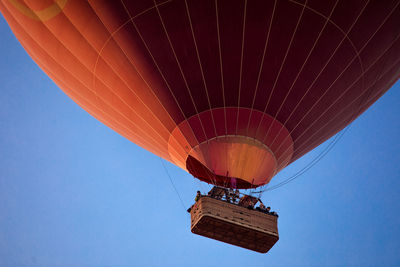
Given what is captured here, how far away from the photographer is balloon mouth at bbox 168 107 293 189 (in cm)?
1011

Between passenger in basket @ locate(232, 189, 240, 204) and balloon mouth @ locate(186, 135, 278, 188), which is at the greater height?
balloon mouth @ locate(186, 135, 278, 188)

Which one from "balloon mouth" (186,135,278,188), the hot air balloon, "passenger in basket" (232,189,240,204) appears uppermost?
the hot air balloon

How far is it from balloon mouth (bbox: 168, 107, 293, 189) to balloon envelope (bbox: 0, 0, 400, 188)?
24mm

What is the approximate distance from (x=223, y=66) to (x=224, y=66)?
2 cm

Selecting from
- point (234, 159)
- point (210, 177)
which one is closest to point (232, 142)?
point (234, 159)

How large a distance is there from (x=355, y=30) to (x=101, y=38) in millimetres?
5268

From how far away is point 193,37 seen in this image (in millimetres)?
9070

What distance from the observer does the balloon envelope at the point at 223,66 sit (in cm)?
886

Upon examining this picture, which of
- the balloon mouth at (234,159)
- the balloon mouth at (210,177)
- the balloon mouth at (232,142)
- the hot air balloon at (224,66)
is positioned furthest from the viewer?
the balloon mouth at (210,177)

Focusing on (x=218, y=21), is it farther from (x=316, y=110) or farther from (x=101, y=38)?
(x=316, y=110)

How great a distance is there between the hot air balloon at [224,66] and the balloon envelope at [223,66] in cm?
2

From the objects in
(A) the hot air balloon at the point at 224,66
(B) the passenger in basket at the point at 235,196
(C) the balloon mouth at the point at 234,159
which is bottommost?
(B) the passenger in basket at the point at 235,196

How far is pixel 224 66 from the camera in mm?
9484

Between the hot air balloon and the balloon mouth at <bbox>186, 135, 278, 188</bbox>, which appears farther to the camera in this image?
the balloon mouth at <bbox>186, 135, 278, 188</bbox>
